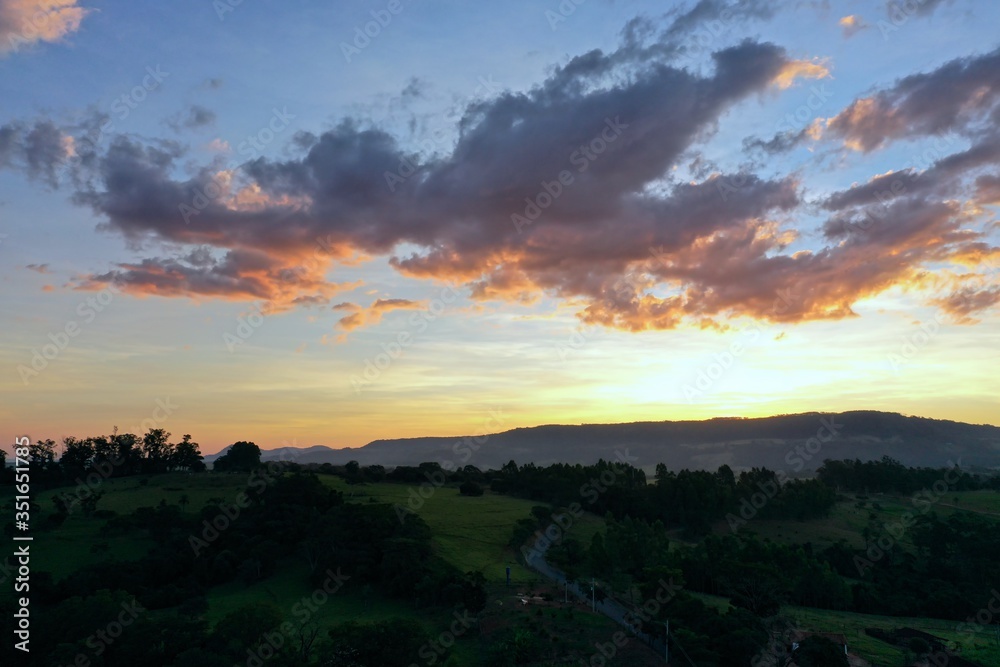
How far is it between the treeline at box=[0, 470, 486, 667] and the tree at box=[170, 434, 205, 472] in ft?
120

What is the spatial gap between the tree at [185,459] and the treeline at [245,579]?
36.7m

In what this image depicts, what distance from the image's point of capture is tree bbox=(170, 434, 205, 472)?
4991 inches

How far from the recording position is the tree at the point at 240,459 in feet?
398

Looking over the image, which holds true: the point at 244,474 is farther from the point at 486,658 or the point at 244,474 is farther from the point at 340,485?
the point at 486,658

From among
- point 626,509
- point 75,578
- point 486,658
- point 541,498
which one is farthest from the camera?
point 541,498

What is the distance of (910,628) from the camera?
205 ft

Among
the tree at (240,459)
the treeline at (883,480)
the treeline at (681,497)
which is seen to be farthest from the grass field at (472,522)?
the treeline at (883,480)

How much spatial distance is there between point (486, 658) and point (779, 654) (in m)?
21.7

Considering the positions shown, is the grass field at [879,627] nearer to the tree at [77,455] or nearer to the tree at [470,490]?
the tree at [470,490]

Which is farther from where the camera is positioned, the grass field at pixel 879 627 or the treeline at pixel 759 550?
the treeline at pixel 759 550

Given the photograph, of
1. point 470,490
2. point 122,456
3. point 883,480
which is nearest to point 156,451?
point 122,456

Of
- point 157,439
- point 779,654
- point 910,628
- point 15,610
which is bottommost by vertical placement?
point 910,628

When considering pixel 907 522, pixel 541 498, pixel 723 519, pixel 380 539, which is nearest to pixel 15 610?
pixel 380 539

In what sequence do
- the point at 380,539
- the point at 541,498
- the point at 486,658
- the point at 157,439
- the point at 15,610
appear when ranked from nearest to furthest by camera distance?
the point at 486,658 < the point at 15,610 < the point at 380,539 < the point at 541,498 < the point at 157,439
